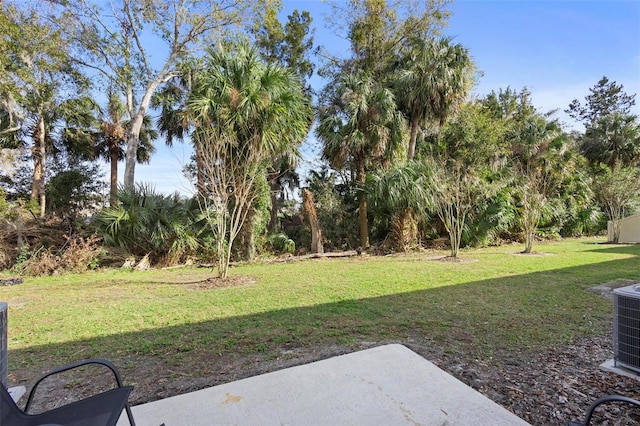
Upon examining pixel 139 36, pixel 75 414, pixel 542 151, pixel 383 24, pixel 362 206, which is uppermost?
pixel 383 24

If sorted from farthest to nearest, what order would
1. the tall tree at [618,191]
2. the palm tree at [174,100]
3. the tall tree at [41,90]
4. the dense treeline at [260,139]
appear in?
the tall tree at [618,191] → the palm tree at [174,100] → the dense treeline at [260,139] → the tall tree at [41,90]

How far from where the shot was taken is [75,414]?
1.58 m

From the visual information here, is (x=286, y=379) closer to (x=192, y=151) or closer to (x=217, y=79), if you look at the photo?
(x=217, y=79)

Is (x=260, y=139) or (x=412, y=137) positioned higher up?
(x=412, y=137)

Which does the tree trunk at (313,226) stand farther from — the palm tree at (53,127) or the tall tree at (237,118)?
Result: the palm tree at (53,127)

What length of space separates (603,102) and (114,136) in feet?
130

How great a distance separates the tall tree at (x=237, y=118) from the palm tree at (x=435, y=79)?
523cm

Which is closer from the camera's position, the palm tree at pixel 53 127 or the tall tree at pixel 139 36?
the tall tree at pixel 139 36

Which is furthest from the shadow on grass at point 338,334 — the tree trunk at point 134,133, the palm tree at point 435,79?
the tree trunk at point 134,133

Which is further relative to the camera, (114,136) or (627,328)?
(114,136)

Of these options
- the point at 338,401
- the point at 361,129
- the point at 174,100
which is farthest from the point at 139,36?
the point at 338,401

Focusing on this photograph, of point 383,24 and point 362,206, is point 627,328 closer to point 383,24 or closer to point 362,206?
point 362,206

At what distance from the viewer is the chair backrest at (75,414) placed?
151 centimetres

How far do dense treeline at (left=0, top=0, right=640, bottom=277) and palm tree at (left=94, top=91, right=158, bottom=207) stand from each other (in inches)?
3.0
